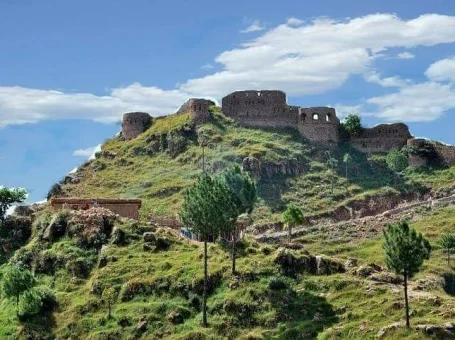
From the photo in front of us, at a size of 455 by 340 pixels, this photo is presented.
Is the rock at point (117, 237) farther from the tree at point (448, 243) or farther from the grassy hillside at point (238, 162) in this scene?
the tree at point (448, 243)

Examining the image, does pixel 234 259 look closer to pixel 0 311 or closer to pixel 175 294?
pixel 175 294

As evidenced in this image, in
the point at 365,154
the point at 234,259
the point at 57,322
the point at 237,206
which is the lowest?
the point at 57,322

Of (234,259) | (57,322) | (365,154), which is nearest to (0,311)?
(57,322)

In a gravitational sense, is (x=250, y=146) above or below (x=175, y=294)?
above

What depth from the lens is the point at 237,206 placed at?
260 feet

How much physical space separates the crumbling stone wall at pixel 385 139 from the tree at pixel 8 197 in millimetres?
59078

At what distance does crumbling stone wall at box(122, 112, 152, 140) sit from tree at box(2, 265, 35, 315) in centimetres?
7077

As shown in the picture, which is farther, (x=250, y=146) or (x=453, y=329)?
(x=250, y=146)

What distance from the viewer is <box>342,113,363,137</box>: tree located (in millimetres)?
140125

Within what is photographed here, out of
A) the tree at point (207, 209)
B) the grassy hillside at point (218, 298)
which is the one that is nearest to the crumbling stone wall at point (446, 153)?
the grassy hillside at point (218, 298)

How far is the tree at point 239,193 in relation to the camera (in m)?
79.0


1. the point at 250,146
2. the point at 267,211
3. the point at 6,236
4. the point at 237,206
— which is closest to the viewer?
the point at 237,206

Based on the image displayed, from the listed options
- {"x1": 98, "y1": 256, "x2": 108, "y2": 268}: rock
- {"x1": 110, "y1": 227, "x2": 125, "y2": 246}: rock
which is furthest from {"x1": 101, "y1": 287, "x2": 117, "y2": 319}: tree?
Answer: {"x1": 110, "y1": 227, "x2": 125, "y2": 246}: rock

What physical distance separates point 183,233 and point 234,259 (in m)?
20.0
